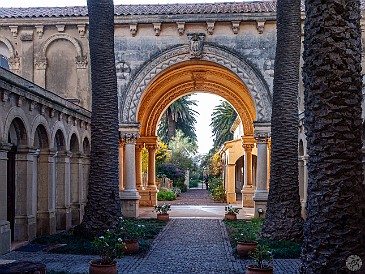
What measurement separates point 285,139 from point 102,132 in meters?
5.04

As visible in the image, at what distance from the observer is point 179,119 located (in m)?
58.2

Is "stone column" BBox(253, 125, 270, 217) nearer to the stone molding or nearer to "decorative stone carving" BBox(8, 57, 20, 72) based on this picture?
the stone molding

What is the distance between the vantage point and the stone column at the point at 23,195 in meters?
15.6

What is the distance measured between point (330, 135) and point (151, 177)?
24626 millimetres

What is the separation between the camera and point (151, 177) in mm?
31750

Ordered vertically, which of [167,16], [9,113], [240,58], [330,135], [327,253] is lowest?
[327,253]

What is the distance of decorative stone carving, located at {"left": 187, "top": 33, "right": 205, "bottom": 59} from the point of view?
23.4 meters

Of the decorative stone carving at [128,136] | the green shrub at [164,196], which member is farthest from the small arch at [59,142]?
the green shrub at [164,196]

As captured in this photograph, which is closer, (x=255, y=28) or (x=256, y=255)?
(x=256, y=255)

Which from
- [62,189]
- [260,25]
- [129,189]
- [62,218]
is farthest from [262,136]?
[62,218]

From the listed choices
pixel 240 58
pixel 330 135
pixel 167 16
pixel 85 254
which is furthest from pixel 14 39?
pixel 330 135

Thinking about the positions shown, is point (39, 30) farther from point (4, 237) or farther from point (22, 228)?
point (4, 237)

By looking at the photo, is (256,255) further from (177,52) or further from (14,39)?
(14,39)

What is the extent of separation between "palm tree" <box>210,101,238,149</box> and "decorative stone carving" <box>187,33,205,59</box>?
3398cm
